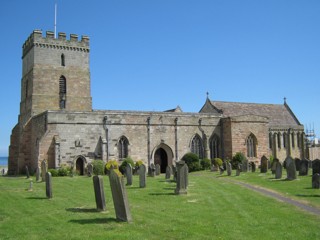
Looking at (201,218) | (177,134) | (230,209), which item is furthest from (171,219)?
(177,134)

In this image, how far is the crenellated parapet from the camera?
3828cm

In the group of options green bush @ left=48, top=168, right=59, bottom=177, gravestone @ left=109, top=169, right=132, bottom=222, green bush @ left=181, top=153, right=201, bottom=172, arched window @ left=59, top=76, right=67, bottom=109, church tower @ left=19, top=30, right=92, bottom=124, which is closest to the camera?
gravestone @ left=109, top=169, right=132, bottom=222

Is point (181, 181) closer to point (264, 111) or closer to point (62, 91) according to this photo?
point (62, 91)

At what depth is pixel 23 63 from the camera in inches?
1644

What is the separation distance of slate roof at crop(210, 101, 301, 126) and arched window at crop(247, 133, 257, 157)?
12.4ft

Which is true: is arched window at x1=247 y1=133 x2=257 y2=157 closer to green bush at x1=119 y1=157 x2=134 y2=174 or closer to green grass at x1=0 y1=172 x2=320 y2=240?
green bush at x1=119 y1=157 x2=134 y2=174

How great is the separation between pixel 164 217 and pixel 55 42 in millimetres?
31207

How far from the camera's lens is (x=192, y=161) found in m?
34.3

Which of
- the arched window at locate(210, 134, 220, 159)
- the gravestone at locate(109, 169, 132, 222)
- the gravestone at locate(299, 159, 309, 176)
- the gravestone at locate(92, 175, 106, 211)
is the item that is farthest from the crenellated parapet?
the gravestone at locate(109, 169, 132, 222)

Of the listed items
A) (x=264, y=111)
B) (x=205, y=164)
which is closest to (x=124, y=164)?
(x=205, y=164)

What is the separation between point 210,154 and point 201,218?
26268 millimetres

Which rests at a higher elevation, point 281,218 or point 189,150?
point 189,150

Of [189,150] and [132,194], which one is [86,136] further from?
[132,194]

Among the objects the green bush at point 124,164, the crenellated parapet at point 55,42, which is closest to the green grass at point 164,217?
the green bush at point 124,164
